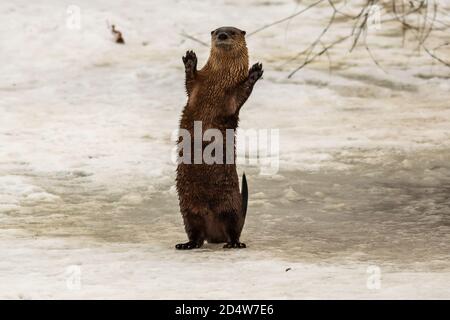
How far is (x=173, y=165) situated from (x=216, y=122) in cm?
324

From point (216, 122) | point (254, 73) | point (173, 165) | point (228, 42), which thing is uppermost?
point (228, 42)

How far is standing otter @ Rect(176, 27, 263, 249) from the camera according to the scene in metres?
7.63

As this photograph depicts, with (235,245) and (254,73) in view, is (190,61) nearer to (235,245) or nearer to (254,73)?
(254,73)

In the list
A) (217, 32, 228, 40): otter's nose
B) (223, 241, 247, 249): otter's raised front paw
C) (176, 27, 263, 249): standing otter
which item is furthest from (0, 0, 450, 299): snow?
(217, 32, 228, 40): otter's nose

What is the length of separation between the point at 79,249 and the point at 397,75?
803 cm

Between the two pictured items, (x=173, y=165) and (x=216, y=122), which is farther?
(x=173, y=165)

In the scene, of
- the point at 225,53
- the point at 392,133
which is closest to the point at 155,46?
the point at 392,133

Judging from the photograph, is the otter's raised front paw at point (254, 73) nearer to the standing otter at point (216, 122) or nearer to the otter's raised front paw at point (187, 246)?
the standing otter at point (216, 122)

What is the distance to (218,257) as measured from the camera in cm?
743

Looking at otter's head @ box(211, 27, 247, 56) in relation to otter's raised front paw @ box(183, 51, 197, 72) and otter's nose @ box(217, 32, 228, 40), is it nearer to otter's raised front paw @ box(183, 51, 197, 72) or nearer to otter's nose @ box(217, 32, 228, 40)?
otter's nose @ box(217, 32, 228, 40)

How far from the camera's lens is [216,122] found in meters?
7.63

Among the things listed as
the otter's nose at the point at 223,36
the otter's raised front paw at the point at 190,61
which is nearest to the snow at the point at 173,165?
the otter's raised front paw at the point at 190,61

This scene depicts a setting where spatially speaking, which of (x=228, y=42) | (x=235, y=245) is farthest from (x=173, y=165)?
(x=228, y=42)

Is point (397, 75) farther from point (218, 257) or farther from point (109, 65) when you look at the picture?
point (218, 257)
